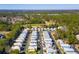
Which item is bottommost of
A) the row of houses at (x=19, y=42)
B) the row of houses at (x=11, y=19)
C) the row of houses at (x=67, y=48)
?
the row of houses at (x=67, y=48)

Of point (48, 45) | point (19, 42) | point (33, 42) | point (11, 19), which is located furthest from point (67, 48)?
point (11, 19)

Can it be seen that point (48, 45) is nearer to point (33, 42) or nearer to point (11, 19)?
point (33, 42)

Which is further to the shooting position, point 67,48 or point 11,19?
point 11,19

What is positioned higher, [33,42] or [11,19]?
[11,19]

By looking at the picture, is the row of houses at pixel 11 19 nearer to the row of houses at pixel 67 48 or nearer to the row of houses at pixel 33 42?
the row of houses at pixel 33 42

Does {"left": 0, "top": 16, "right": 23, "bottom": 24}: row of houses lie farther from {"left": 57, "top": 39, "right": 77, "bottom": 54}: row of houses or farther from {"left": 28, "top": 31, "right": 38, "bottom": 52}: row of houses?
{"left": 57, "top": 39, "right": 77, "bottom": 54}: row of houses

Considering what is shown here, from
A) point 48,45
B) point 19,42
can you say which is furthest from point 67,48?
point 19,42

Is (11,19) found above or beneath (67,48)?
above

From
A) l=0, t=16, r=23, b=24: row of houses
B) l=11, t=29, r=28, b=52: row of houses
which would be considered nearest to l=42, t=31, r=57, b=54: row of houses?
l=11, t=29, r=28, b=52: row of houses

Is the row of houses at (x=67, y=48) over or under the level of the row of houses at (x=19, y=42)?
under

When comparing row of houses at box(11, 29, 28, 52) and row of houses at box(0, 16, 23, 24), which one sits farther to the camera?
row of houses at box(0, 16, 23, 24)

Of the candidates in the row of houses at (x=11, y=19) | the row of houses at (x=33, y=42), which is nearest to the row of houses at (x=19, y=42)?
the row of houses at (x=33, y=42)

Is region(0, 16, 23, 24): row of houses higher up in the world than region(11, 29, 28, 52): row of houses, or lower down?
higher up
